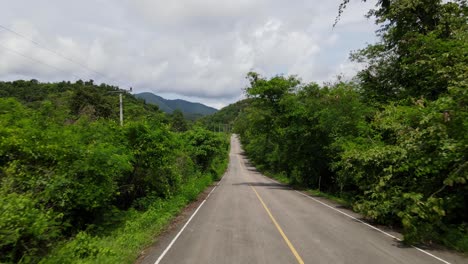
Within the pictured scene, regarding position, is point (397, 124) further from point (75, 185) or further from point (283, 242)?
point (75, 185)

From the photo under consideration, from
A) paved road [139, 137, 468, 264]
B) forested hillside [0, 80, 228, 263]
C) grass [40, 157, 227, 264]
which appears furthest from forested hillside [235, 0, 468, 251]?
forested hillside [0, 80, 228, 263]

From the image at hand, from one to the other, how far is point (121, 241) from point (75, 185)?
2.39 m

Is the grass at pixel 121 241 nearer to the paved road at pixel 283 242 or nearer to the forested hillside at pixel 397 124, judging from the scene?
the paved road at pixel 283 242

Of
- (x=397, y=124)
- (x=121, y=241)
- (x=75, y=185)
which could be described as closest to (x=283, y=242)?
(x=121, y=241)

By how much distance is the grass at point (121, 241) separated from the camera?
7.59m

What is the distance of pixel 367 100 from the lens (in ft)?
86.3

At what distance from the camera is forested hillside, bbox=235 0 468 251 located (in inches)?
437

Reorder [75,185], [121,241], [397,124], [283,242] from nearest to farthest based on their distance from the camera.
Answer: [121,241] < [283,242] < [75,185] < [397,124]

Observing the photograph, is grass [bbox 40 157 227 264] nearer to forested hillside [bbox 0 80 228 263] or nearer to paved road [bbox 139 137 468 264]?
forested hillside [bbox 0 80 228 263]

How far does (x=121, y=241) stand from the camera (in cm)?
983

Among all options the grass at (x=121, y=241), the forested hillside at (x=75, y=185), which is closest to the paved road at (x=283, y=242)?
the grass at (x=121, y=241)

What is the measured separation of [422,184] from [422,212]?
2179mm

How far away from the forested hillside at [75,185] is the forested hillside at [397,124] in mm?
8937

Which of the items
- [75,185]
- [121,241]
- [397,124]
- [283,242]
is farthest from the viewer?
[397,124]
